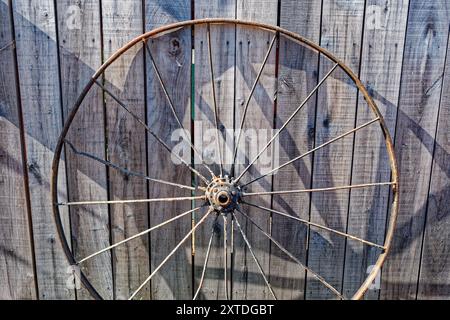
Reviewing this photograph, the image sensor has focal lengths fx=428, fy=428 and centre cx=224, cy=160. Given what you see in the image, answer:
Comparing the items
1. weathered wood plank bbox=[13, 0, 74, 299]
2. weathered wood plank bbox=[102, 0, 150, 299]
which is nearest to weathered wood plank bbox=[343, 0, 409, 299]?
weathered wood plank bbox=[102, 0, 150, 299]

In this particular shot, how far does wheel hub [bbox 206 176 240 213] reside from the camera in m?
1.28

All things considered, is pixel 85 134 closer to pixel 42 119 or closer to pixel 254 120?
pixel 42 119

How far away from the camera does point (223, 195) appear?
128cm

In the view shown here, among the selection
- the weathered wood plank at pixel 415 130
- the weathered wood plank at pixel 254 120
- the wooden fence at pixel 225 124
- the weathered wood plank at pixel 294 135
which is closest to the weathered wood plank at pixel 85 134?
the wooden fence at pixel 225 124

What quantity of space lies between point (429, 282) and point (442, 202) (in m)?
0.31

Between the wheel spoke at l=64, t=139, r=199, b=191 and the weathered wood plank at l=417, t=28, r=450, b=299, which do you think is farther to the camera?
the weathered wood plank at l=417, t=28, r=450, b=299

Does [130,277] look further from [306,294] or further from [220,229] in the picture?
[306,294]

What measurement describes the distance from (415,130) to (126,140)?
999 mm

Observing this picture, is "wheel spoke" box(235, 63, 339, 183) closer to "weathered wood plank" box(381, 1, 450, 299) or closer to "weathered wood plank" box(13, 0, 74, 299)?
"weathered wood plank" box(381, 1, 450, 299)

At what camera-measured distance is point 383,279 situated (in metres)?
1.59

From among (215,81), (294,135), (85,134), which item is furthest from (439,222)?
(85,134)

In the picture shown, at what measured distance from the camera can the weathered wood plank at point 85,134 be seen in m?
1.38

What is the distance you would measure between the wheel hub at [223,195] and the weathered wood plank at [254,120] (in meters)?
0.19

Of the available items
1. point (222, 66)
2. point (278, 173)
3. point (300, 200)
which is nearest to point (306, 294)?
point (300, 200)
